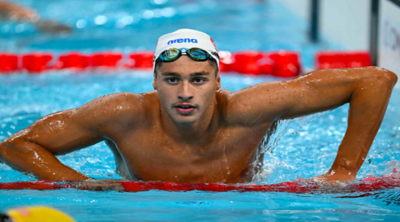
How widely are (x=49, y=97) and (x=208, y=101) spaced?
441 centimetres

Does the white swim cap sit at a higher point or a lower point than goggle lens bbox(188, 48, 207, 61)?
higher

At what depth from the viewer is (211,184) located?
2.68 meters

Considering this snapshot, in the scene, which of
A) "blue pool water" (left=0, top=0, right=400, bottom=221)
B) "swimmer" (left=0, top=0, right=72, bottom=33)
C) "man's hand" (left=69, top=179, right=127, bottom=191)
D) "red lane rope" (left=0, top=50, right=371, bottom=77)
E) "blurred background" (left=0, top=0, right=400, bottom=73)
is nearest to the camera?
"blue pool water" (left=0, top=0, right=400, bottom=221)

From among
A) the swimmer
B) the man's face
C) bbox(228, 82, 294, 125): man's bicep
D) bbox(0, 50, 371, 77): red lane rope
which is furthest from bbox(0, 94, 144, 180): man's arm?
the swimmer

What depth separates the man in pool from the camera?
252cm

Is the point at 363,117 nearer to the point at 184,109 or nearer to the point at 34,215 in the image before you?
the point at 184,109

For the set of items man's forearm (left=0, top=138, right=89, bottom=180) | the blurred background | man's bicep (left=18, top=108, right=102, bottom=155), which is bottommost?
man's forearm (left=0, top=138, right=89, bottom=180)

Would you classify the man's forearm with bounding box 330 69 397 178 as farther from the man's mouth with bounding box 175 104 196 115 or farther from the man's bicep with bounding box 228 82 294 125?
the man's mouth with bounding box 175 104 196 115

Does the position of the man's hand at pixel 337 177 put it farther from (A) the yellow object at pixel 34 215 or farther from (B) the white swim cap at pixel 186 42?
(A) the yellow object at pixel 34 215

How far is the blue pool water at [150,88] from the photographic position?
7.86ft

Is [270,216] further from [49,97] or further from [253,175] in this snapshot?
[49,97]

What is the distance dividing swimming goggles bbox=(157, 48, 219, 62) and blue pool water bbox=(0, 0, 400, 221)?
27.7 inches

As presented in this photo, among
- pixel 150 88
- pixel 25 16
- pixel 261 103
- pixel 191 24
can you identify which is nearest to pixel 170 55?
pixel 261 103

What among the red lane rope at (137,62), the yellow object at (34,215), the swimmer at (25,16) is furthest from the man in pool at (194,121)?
the swimmer at (25,16)
